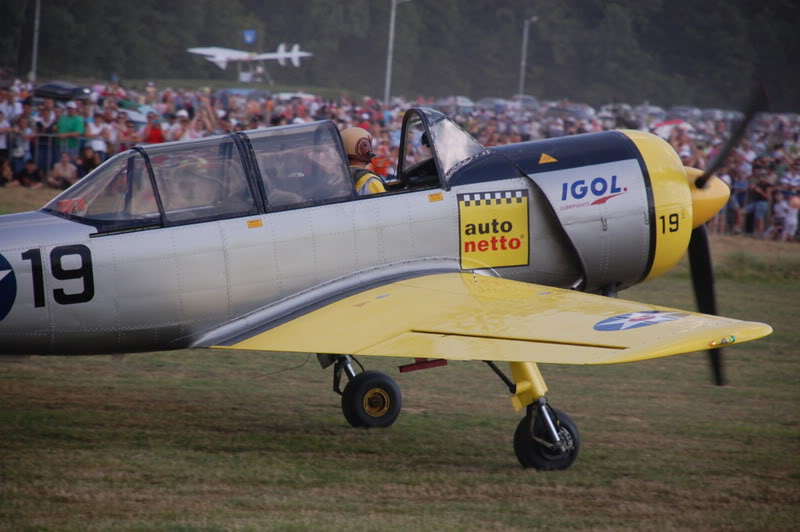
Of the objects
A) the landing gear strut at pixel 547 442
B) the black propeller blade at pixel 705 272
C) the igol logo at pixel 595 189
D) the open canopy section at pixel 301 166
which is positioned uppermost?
the open canopy section at pixel 301 166

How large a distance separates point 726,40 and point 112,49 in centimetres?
4865

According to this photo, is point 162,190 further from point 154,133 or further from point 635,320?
point 154,133

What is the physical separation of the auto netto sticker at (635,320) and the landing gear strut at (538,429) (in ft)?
2.42

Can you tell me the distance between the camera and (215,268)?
23.4 ft

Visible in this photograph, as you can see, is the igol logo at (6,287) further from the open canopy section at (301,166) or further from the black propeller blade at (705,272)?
the black propeller blade at (705,272)

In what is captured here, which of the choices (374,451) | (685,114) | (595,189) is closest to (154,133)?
(595,189)

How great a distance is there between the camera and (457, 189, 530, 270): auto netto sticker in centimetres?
776

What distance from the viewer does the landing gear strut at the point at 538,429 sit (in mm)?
6781

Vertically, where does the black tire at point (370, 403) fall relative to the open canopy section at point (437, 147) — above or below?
below

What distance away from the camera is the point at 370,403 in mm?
8281

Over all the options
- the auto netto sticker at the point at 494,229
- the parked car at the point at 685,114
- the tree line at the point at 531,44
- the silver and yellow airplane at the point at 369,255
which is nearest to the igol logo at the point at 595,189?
the silver and yellow airplane at the point at 369,255

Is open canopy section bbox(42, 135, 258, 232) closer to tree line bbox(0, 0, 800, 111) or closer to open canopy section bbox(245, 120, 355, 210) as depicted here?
open canopy section bbox(245, 120, 355, 210)

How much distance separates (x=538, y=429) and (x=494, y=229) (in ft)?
5.63

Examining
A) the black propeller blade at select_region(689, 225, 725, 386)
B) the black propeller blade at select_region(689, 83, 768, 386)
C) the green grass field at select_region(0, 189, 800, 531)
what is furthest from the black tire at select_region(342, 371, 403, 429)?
the black propeller blade at select_region(689, 225, 725, 386)
